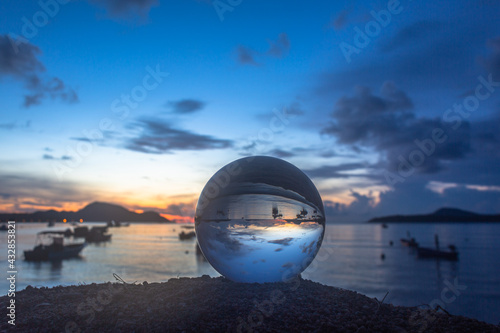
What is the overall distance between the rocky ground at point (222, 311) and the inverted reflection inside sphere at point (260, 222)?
1.91ft

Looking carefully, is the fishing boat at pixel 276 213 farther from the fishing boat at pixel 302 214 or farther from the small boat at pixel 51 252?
the small boat at pixel 51 252

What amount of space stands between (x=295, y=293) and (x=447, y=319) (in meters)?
2.86

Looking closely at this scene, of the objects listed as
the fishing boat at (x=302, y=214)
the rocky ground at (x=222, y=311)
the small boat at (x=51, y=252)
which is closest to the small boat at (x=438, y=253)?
the small boat at (x=51, y=252)

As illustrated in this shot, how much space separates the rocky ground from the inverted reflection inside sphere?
58cm

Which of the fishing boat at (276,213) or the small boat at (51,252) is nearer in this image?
the fishing boat at (276,213)

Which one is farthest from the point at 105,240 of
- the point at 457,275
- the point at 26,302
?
the point at 26,302

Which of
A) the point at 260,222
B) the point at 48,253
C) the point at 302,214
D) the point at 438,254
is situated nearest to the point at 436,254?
the point at 438,254

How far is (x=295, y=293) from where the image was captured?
7.37 m

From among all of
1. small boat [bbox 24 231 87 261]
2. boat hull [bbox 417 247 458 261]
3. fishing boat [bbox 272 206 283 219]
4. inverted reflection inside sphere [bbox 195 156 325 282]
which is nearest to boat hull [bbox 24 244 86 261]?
small boat [bbox 24 231 87 261]

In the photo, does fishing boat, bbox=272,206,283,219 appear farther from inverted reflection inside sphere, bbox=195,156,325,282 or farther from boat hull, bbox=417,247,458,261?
boat hull, bbox=417,247,458,261

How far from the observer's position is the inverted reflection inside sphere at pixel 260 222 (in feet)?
23.1

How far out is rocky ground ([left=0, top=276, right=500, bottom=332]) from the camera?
5.74 meters

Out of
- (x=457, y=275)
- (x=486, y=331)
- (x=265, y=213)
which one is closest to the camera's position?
(x=486, y=331)

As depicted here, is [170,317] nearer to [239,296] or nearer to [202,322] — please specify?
[202,322]
